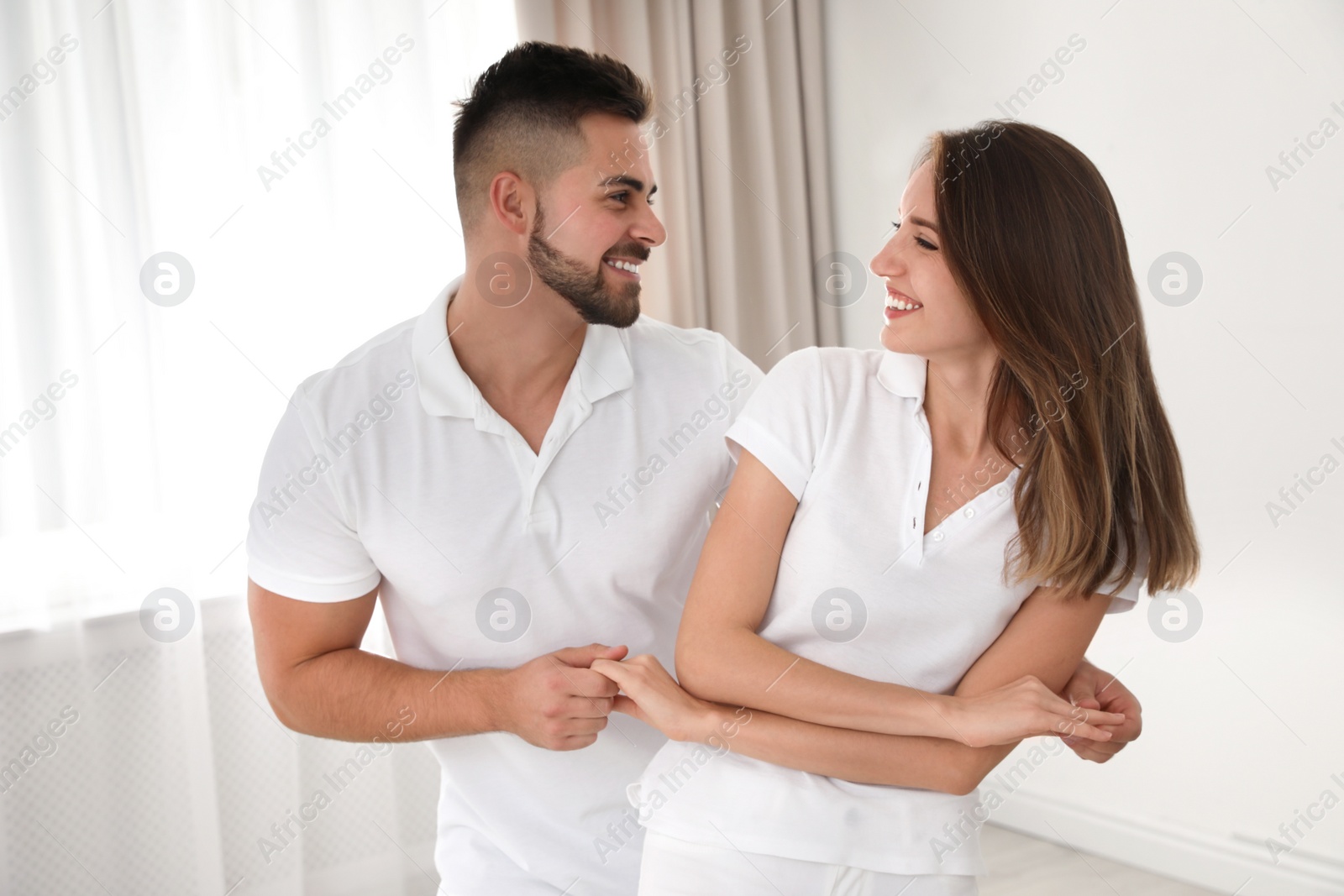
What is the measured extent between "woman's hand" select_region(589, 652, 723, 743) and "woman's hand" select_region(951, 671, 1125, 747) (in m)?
0.28

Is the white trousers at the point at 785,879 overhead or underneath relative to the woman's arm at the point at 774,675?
underneath

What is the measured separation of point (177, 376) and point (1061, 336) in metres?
2.13

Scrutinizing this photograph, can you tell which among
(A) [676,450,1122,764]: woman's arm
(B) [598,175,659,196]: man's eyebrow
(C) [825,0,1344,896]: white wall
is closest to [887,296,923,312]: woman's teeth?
(A) [676,450,1122,764]: woman's arm

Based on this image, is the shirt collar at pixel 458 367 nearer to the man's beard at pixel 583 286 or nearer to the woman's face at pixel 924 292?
the man's beard at pixel 583 286

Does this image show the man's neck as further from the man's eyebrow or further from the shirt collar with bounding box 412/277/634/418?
the man's eyebrow

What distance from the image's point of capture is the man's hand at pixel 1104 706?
1287 millimetres

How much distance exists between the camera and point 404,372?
5.10 ft

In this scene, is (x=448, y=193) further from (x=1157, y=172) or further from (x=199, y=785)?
(x=1157, y=172)

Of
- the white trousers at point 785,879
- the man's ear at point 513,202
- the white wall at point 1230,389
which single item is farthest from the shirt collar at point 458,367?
the white wall at point 1230,389

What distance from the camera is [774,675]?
3.97 feet

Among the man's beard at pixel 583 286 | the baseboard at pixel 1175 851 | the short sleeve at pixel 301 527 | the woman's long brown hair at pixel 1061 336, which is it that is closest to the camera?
the woman's long brown hair at pixel 1061 336

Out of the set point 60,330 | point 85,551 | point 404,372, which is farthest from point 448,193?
point 404,372

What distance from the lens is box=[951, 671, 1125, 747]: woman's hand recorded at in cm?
114

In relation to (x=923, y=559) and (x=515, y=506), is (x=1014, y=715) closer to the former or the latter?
(x=923, y=559)
